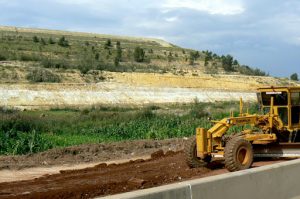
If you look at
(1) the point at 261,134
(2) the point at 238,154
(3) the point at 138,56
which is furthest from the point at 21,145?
(3) the point at 138,56

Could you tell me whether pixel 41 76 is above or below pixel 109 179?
above

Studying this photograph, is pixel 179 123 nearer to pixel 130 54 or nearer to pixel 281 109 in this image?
pixel 281 109

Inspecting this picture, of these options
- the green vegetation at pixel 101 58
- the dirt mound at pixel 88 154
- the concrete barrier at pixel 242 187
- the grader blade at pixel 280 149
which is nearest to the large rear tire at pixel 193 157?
the grader blade at pixel 280 149

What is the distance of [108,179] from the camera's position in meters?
15.1

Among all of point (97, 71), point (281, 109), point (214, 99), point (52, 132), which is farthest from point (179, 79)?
point (281, 109)

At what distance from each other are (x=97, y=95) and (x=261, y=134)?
139 ft

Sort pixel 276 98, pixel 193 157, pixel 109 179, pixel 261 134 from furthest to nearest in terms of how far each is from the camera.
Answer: pixel 276 98, pixel 261 134, pixel 193 157, pixel 109 179

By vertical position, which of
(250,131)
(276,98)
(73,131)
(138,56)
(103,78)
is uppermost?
(138,56)

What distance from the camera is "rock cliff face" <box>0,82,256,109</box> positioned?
52125mm

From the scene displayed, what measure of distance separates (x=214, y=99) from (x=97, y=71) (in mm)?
14742

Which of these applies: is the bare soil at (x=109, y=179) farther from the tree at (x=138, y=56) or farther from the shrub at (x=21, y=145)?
the tree at (x=138, y=56)

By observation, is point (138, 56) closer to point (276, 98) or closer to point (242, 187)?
point (276, 98)

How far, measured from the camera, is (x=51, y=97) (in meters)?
54.1

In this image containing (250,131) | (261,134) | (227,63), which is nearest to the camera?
(261,134)
